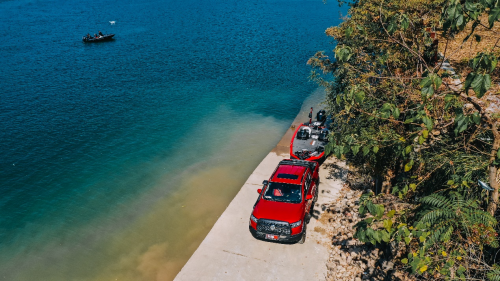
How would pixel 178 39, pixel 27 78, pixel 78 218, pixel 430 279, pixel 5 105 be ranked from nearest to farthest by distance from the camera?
pixel 430 279 < pixel 78 218 < pixel 5 105 < pixel 27 78 < pixel 178 39

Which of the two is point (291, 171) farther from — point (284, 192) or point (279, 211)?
point (279, 211)

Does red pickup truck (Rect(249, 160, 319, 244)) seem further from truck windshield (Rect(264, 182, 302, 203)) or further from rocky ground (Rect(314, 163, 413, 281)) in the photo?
rocky ground (Rect(314, 163, 413, 281))

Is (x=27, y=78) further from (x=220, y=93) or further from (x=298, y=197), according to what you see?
(x=298, y=197)

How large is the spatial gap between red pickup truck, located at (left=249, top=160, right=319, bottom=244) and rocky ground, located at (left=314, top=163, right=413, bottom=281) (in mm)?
1147

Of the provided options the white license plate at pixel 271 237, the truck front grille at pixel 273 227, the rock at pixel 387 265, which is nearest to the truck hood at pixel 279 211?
the truck front grille at pixel 273 227

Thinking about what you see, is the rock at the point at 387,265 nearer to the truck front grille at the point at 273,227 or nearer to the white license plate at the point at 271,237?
the truck front grille at the point at 273,227

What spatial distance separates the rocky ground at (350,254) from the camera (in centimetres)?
1077

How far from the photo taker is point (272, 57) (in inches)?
1694

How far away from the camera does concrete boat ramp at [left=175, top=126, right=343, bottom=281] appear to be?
11.5 meters

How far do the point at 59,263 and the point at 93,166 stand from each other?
341 inches

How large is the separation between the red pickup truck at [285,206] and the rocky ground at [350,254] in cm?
115

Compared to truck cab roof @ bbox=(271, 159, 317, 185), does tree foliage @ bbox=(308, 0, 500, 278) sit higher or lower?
higher

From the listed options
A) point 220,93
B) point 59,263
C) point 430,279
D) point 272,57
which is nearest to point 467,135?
point 430,279

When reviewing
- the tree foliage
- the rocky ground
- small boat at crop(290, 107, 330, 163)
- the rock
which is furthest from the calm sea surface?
the tree foliage
